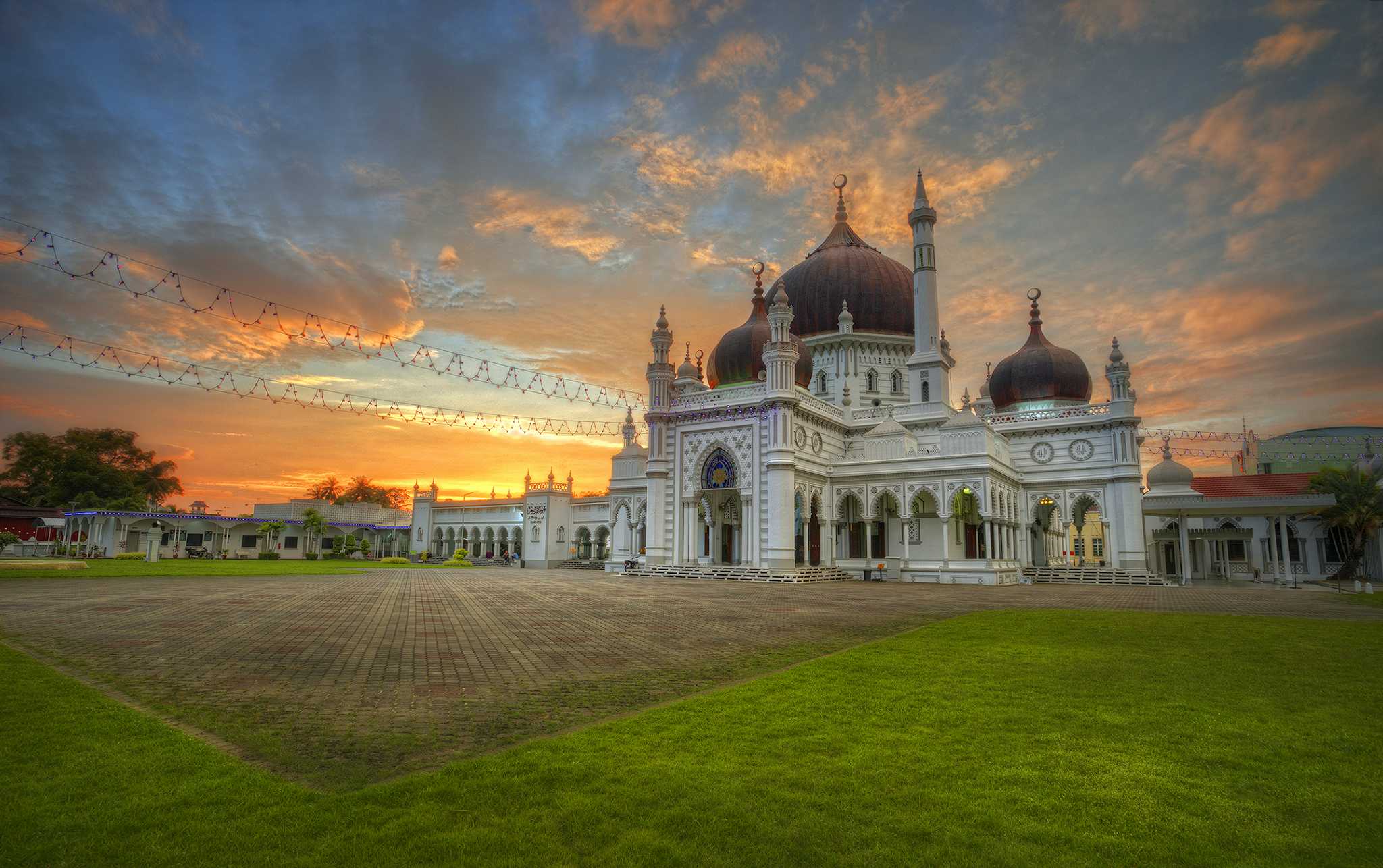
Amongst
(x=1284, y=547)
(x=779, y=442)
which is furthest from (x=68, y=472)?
(x=1284, y=547)

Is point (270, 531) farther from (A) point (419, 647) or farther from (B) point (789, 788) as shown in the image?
(B) point (789, 788)

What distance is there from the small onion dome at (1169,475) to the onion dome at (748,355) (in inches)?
766

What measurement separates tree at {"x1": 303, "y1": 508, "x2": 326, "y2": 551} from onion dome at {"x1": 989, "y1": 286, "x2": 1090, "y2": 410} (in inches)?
2260

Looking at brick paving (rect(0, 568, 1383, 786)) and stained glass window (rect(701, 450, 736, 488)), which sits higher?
stained glass window (rect(701, 450, 736, 488))

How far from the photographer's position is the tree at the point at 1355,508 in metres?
31.0

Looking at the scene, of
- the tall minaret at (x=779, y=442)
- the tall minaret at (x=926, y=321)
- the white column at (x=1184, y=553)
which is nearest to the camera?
the white column at (x=1184, y=553)

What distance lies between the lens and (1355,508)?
31.0 meters

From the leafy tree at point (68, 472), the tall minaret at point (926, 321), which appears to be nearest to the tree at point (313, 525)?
the leafy tree at point (68, 472)

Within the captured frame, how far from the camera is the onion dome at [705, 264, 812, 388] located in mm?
40609

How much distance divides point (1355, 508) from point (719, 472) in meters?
27.6

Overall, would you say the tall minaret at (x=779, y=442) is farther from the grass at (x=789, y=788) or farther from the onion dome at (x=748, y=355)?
the grass at (x=789, y=788)

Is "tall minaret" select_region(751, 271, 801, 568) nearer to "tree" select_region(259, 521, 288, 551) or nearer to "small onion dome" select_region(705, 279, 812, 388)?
"small onion dome" select_region(705, 279, 812, 388)

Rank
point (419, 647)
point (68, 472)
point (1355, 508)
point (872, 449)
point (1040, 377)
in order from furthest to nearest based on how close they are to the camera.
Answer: point (68, 472)
point (1040, 377)
point (872, 449)
point (1355, 508)
point (419, 647)

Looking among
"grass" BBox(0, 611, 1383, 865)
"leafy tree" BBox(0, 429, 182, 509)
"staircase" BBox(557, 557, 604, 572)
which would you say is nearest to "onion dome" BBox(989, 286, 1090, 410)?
"staircase" BBox(557, 557, 604, 572)
